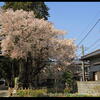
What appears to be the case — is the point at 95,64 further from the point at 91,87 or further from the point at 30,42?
the point at 30,42

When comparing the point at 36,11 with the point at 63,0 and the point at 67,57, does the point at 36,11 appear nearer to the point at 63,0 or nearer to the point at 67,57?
the point at 67,57

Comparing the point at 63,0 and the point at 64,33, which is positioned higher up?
the point at 64,33

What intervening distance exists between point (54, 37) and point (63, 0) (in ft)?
84.2

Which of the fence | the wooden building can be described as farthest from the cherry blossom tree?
the fence

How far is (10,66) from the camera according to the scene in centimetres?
3091

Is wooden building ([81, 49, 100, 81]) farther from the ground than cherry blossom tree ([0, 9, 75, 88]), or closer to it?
closer to it

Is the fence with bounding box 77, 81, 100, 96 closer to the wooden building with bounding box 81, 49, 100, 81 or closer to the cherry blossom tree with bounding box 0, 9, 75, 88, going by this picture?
the wooden building with bounding box 81, 49, 100, 81

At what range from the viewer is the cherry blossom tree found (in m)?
23.3

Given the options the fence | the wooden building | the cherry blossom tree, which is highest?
the cherry blossom tree

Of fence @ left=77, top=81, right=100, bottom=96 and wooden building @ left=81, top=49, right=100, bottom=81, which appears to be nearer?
fence @ left=77, top=81, right=100, bottom=96

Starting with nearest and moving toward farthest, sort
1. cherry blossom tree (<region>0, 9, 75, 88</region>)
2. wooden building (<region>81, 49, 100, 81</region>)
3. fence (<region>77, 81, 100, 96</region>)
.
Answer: fence (<region>77, 81, 100, 96</region>) → wooden building (<region>81, 49, 100, 81</region>) → cherry blossom tree (<region>0, 9, 75, 88</region>)

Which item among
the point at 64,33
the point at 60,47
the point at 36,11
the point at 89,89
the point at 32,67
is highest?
the point at 36,11

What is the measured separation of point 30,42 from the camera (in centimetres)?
2344

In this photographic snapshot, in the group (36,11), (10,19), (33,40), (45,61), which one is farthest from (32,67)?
(36,11)
